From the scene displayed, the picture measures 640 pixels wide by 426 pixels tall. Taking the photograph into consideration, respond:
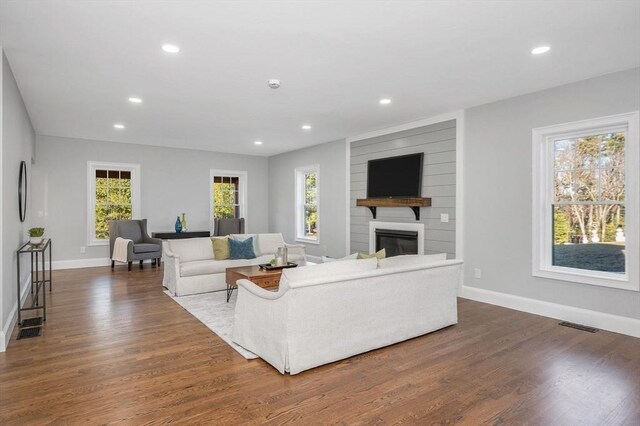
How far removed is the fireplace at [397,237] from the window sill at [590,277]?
177cm

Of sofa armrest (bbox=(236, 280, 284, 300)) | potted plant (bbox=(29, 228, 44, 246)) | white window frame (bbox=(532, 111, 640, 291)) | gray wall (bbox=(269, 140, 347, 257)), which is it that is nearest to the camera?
sofa armrest (bbox=(236, 280, 284, 300))

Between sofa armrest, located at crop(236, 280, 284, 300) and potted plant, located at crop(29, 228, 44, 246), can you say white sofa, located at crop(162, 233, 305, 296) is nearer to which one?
potted plant, located at crop(29, 228, 44, 246)

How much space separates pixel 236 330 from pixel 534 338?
2.83 m

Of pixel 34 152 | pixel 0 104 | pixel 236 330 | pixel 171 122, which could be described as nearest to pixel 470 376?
pixel 236 330

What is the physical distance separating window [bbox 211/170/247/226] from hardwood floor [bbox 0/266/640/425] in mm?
5409

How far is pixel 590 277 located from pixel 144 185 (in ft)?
26.3

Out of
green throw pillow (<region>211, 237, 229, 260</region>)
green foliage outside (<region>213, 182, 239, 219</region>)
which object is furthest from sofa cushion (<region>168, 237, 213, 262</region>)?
green foliage outside (<region>213, 182, 239, 219</region>)

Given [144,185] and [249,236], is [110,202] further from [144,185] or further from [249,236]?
[249,236]

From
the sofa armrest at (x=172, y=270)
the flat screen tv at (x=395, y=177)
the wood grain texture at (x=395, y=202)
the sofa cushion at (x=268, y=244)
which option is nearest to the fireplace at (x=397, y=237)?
the wood grain texture at (x=395, y=202)

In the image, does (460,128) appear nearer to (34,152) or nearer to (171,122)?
(171,122)

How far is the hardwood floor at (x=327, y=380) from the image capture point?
229 cm

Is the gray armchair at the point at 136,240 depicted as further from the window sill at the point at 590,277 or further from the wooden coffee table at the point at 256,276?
the window sill at the point at 590,277

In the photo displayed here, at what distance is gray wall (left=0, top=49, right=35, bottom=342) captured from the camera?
3.38 meters

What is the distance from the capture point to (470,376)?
2816 millimetres
